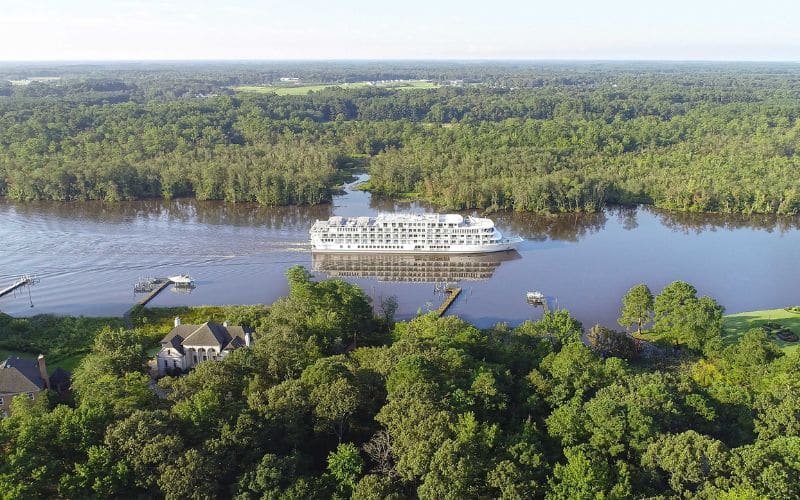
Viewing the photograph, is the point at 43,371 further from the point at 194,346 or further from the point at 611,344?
the point at 611,344

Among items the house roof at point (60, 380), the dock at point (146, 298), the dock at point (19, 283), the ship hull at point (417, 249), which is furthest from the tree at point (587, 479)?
the dock at point (19, 283)

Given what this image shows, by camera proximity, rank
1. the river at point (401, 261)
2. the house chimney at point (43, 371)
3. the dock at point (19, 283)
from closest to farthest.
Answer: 1. the house chimney at point (43, 371)
2. the river at point (401, 261)
3. the dock at point (19, 283)

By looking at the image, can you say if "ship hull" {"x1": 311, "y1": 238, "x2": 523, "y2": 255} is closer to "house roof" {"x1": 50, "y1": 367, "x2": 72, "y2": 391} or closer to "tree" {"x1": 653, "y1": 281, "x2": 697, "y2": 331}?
"tree" {"x1": 653, "y1": 281, "x2": 697, "y2": 331}

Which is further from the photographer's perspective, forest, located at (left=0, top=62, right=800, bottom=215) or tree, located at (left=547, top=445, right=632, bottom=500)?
forest, located at (left=0, top=62, right=800, bottom=215)

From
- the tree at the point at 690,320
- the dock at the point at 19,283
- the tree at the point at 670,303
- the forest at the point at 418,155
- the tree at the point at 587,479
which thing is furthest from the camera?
the forest at the point at 418,155

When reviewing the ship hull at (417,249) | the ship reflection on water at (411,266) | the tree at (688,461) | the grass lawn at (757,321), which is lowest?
the ship reflection on water at (411,266)

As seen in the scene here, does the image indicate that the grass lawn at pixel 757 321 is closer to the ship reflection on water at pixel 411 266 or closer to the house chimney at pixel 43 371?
the ship reflection on water at pixel 411 266

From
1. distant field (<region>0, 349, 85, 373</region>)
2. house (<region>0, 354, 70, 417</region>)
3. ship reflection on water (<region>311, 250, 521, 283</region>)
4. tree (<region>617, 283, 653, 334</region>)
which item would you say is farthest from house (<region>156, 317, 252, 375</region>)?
tree (<region>617, 283, 653, 334</region>)
